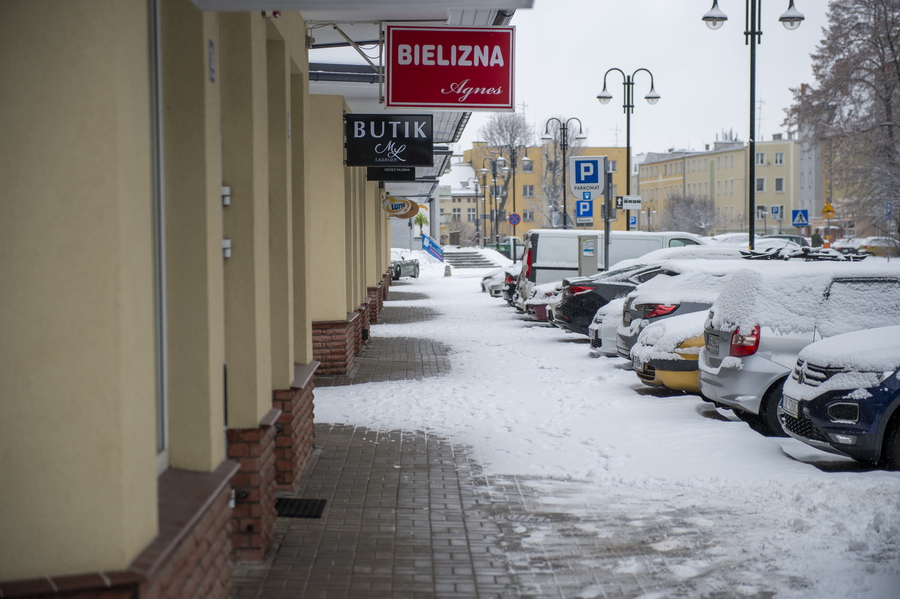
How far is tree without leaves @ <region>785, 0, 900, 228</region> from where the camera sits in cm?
3531

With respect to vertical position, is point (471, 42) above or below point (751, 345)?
above

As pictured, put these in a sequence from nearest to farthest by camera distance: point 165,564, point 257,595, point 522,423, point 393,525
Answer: point 165,564
point 257,595
point 393,525
point 522,423

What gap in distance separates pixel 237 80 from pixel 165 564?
9.99 ft

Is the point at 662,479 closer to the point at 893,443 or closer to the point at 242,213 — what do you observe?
the point at 893,443

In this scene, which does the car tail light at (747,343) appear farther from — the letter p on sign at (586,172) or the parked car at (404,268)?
the parked car at (404,268)

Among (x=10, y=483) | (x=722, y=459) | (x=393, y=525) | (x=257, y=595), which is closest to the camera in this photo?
(x=10, y=483)

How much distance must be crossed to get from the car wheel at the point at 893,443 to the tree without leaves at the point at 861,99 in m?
31.0

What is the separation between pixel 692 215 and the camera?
89.9 m

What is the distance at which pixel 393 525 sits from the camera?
6.21m

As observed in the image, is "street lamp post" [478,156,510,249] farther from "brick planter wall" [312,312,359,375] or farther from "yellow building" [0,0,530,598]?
"yellow building" [0,0,530,598]

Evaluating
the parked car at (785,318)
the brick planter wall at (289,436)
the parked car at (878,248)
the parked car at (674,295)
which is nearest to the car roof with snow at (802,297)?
the parked car at (785,318)

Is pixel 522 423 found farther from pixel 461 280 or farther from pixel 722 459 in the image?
pixel 461 280

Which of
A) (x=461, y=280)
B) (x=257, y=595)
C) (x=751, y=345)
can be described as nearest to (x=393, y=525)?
(x=257, y=595)

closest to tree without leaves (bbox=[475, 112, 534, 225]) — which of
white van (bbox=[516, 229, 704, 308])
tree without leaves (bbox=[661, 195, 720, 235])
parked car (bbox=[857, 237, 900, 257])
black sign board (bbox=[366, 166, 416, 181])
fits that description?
tree without leaves (bbox=[661, 195, 720, 235])
